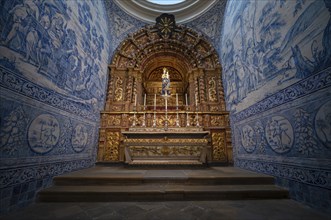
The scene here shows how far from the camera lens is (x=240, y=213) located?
7.04 feet

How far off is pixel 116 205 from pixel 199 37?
815 centimetres

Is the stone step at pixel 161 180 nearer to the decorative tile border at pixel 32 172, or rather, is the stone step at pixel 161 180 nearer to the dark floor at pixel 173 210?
the decorative tile border at pixel 32 172

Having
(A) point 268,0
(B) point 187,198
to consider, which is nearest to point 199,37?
(A) point 268,0

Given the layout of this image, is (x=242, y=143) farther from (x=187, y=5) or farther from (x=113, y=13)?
(x=113, y=13)

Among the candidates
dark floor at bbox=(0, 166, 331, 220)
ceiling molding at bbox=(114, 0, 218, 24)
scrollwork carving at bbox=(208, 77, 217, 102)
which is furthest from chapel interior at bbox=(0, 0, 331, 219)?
ceiling molding at bbox=(114, 0, 218, 24)

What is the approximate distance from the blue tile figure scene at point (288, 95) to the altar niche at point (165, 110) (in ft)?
4.63

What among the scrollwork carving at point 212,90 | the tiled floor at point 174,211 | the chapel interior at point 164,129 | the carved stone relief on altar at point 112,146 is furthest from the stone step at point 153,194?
the scrollwork carving at point 212,90

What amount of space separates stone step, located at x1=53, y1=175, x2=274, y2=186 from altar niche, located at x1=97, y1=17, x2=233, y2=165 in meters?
1.46

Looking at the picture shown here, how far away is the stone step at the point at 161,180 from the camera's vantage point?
10.5 ft

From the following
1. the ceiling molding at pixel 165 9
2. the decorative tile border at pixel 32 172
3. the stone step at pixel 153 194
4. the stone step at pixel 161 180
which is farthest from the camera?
the ceiling molding at pixel 165 9

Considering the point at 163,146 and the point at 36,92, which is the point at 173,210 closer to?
the point at 163,146

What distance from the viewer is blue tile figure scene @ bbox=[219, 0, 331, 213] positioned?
7.63 feet

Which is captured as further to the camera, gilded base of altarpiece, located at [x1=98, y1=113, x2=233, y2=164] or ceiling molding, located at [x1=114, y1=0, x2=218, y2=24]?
ceiling molding, located at [x1=114, y1=0, x2=218, y2=24]

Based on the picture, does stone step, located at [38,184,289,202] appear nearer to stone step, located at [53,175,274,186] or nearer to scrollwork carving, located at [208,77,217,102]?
stone step, located at [53,175,274,186]
